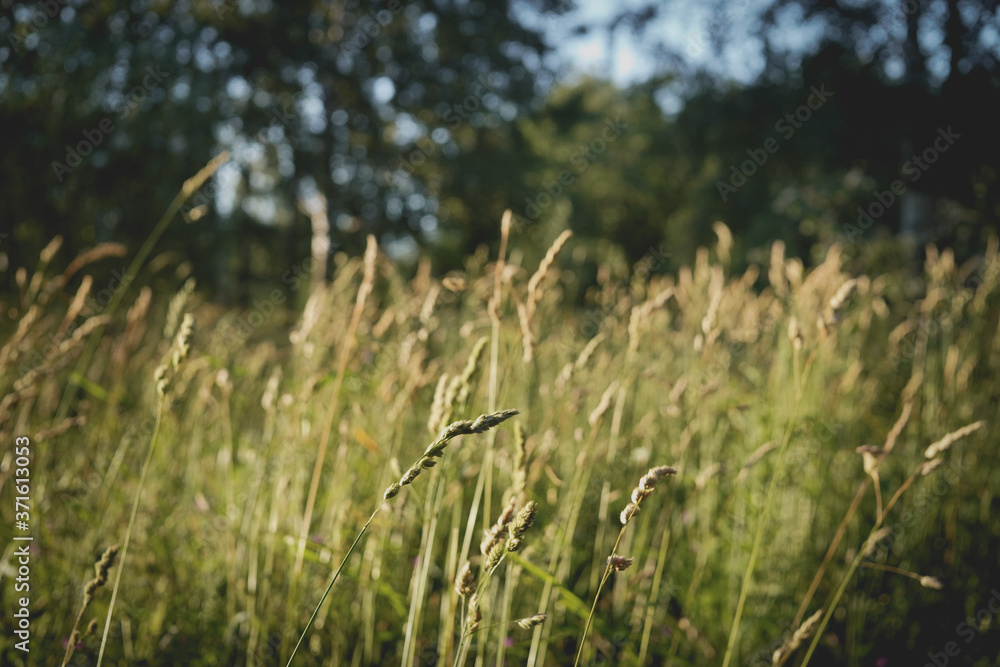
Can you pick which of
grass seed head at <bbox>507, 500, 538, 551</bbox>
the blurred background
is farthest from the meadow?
the blurred background

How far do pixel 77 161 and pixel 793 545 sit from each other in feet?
19.2

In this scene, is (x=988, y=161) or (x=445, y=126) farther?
(x=445, y=126)

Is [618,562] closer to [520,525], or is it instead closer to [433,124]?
[520,525]

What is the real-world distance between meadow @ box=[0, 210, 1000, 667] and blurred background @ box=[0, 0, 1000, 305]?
211cm

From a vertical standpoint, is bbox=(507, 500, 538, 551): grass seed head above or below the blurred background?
below

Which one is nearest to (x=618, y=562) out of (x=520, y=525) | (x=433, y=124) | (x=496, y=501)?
(x=520, y=525)

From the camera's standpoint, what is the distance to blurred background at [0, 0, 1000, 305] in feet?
A: 17.5

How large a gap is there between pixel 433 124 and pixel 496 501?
1288 centimetres

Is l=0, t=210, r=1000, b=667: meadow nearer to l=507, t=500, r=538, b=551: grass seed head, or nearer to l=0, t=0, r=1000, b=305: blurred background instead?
l=507, t=500, r=538, b=551: grass seed head

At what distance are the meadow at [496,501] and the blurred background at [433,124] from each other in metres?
2.11

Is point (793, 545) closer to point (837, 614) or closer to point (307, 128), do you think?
point (837, 614)

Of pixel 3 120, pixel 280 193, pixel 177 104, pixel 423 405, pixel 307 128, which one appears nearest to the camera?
pixel 423 405

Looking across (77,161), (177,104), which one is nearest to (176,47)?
(177,104)

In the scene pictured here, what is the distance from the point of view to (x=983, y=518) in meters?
2.05
